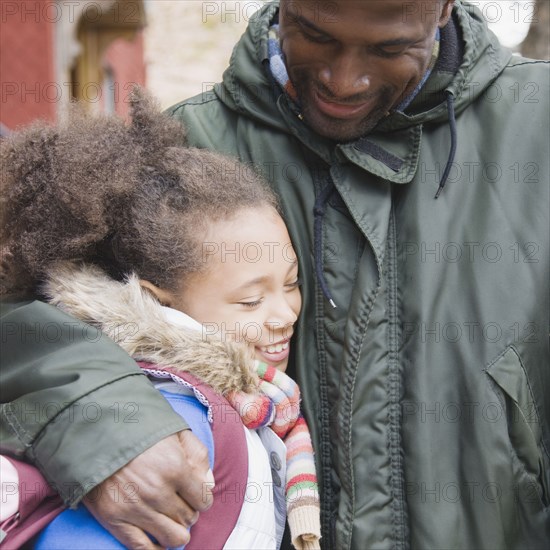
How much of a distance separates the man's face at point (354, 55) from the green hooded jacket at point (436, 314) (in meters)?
0.07

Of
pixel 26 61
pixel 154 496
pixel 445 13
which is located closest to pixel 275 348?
pixel 154 496

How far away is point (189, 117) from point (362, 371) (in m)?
0.98

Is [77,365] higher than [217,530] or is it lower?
higher

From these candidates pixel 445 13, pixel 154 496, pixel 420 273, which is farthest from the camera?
pixel 445 13

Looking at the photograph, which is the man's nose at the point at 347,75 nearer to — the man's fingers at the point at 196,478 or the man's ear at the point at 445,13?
the man's ear at the point at 445,13

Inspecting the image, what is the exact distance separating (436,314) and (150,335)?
0.76 m

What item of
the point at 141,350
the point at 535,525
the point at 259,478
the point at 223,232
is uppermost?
the point at 223,232

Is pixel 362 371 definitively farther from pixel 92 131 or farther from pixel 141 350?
pixel 92 131

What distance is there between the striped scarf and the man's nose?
0.77m

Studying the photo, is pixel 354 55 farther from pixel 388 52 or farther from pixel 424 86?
pixel 424 86

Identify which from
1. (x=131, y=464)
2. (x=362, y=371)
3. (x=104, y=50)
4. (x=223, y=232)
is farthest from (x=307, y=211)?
(x=104, y=50)

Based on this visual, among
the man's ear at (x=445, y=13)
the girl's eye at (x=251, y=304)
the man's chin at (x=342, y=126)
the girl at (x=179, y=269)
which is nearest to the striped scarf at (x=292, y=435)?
the girl at (x=179, y=269)

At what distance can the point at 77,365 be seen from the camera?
1.86 meters

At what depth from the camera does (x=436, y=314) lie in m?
2.10
